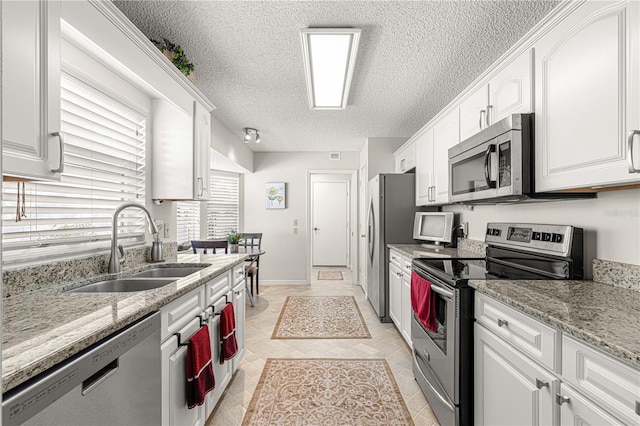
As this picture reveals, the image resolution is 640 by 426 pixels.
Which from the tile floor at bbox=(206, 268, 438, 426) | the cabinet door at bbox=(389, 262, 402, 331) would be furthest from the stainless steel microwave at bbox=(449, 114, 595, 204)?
the tile floor at bbox=(206, 268, 438, 426)

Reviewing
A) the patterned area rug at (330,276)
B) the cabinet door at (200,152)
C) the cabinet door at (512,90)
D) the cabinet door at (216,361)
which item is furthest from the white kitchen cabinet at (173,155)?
the patterned area rug at (330,276)

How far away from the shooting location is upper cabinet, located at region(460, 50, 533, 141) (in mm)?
1774

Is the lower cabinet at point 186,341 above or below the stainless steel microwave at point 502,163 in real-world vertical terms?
below

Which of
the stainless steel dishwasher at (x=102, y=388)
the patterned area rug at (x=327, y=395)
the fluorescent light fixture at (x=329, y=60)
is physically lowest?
the patterned area rug at (x=327, y=395)

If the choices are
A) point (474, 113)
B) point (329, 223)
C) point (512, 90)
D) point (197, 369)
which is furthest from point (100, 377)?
point (329, 223)

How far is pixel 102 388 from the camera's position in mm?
1011

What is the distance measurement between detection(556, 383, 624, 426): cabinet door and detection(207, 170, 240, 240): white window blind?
4817mm

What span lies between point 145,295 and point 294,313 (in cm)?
274

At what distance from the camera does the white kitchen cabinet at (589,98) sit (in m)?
1.23

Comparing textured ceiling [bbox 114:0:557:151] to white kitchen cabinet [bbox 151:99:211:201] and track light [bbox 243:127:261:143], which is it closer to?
white kitchen cabinet [bbox 151:99:211:201]

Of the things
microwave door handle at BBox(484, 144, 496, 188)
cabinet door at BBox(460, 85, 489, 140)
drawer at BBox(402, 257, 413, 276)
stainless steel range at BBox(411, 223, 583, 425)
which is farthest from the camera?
drawer at BBox(402, 257, 413, 276)

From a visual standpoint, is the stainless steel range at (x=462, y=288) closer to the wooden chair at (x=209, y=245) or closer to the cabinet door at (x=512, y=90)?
the cabinet door at (x=512, y=90)

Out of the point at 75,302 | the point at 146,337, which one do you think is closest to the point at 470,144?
the point at 146,337

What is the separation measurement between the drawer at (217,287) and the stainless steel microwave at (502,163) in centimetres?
176
